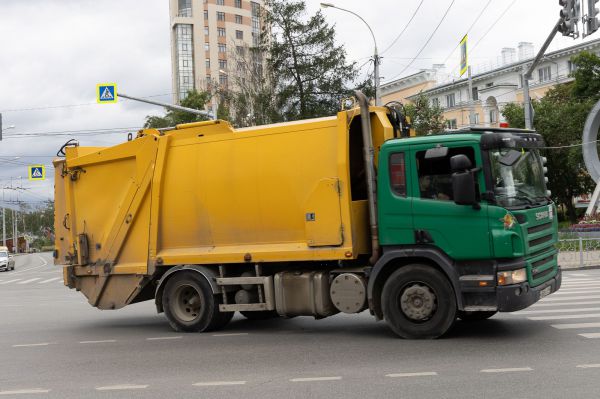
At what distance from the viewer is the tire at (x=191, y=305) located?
10.3m

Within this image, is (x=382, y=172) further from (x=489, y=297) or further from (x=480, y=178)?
(x=489, y=297)

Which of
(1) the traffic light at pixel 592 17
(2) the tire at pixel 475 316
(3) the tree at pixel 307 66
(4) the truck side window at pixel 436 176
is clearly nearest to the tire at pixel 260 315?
(2) the tire at pixel 475 316

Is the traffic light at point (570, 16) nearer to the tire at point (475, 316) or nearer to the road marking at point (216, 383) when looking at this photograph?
the tire at point (475, 316)

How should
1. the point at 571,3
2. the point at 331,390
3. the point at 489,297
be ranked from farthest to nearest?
the point at 571,3
the point at 489,297
the point at 331,390

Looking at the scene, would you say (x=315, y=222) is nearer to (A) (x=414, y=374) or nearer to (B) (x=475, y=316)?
(B) (x=475, y=316)

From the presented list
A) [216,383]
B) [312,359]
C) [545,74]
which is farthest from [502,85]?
[216,383]

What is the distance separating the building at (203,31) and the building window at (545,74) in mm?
43491

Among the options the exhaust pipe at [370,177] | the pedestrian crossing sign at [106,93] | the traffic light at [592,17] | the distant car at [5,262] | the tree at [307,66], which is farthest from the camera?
the distant car at [5,262]

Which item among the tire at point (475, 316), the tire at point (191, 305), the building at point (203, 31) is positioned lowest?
the tire at point (475, 316)

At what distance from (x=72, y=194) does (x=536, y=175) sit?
7.57 meters

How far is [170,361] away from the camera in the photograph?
8.27m

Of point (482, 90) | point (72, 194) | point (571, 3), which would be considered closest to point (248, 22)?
point (482, 90)

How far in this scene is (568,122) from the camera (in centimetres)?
5197

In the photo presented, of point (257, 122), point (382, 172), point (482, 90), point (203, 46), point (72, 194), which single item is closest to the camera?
point (382, 172)
